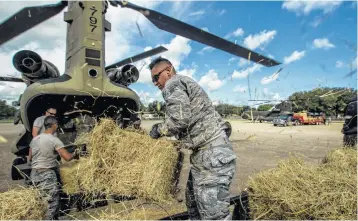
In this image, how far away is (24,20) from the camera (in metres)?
5.96

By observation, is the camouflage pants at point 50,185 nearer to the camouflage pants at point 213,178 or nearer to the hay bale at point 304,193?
the camouflage pants at point 213,178

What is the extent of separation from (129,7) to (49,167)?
4770 mm

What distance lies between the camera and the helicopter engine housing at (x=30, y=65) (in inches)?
217

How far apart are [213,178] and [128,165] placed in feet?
3.08

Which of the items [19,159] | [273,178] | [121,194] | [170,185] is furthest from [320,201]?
[19,159]

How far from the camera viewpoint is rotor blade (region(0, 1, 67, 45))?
5648 millimetres

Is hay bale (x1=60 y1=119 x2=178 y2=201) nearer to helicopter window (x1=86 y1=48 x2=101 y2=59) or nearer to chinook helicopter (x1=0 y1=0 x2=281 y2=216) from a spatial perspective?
chinook helicopter (x1=0 y1=0 x2=281 y2=216)

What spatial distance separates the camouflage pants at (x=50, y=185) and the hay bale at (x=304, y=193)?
107 inches

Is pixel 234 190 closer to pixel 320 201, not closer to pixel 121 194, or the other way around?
pixel 320 201

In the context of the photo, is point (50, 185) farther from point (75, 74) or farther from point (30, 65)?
point (30, 65)

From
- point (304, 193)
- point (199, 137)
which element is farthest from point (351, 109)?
point (199, 137)

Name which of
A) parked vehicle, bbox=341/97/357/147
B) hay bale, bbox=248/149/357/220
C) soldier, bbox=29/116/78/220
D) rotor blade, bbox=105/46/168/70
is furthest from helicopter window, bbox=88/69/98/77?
parked vehicle, bbox=341/97/357/147

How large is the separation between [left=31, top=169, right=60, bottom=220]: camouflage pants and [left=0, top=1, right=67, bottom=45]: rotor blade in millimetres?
3237

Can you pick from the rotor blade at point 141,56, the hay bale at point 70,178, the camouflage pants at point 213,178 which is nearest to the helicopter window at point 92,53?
the hay bale at point 70,178
